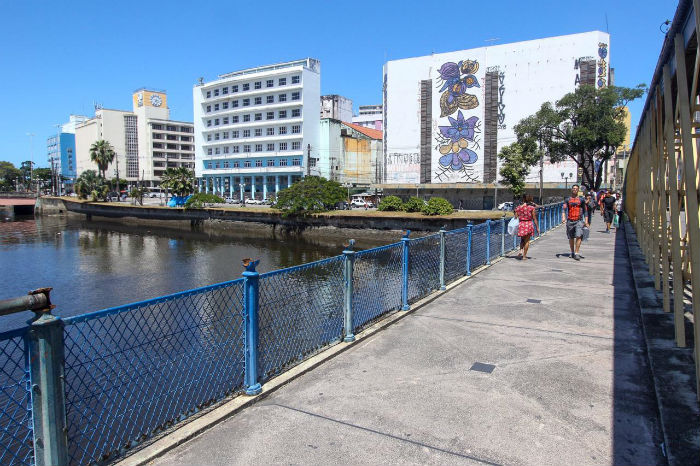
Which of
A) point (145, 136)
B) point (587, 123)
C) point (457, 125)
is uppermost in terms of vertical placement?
point (145, 136)

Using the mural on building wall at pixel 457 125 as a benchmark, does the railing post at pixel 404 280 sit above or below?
below

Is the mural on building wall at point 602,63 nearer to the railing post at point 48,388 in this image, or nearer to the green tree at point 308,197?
the green tree at point 308,197

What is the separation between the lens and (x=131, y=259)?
32.4m

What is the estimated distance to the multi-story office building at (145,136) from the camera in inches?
4328

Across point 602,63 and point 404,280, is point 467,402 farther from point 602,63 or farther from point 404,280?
point 602,63

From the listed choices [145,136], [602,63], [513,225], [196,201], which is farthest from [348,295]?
[145,136]

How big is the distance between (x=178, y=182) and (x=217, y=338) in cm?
6385

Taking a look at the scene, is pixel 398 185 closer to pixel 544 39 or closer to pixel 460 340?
pixel 544 39

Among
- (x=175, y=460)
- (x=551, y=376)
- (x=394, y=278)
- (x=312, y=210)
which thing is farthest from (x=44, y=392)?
(x=312, y=210)

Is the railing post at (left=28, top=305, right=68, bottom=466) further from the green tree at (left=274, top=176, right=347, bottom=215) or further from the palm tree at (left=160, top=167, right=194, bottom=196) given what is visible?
the palm tree at (left=160, top=167, right=194, bottom=196)

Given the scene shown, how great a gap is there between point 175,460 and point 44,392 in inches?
42.2

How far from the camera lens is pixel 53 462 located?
122 inches

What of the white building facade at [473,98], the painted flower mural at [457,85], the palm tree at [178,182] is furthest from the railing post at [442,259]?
the palm tree at [178,182]

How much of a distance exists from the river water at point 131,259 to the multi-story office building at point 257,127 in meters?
23.8
